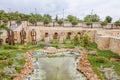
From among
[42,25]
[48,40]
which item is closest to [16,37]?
[48,40]

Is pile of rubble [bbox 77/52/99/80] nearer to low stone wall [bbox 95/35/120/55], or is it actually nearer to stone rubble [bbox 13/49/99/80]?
stone rubble [bbox 13/49/99/80]

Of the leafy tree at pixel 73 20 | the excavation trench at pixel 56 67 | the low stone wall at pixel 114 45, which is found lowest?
the excavation trench at pixel 56 67

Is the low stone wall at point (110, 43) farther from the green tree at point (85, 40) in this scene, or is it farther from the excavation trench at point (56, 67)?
the excavation trench at point (56, 67)

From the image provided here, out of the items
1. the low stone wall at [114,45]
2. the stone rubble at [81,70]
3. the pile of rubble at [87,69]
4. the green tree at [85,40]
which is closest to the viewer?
the stone rubble at [81,70]

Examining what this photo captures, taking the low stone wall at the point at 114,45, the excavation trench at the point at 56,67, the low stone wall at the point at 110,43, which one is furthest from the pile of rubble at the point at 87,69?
the low stone wall at the point at 110,43

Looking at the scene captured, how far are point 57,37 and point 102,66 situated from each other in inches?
889

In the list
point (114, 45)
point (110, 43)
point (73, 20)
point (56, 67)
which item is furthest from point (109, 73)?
point (73, 20)

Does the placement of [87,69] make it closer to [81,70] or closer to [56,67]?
[81,70]

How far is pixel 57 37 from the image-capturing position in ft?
145

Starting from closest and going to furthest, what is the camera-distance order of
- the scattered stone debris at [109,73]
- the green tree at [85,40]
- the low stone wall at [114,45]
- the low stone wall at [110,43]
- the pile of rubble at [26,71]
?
the scattered stone debris at [109,73] < the pile of rubble at [26,71] < the low stone wall at [114,45] < the low stone wall at [110,43] < the green tree at [85,40]

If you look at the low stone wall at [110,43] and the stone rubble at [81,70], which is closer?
the stone rubble at [81,70]

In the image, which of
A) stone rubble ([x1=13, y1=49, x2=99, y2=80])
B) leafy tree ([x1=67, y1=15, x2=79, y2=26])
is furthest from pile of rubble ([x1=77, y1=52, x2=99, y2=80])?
leafy tree ([x1=67, y1=15, x2=79, y2=26])

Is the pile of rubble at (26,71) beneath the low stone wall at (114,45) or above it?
beneath

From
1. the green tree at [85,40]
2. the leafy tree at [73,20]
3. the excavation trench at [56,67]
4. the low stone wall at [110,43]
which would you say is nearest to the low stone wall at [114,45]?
the low stone wall at [110,43]
